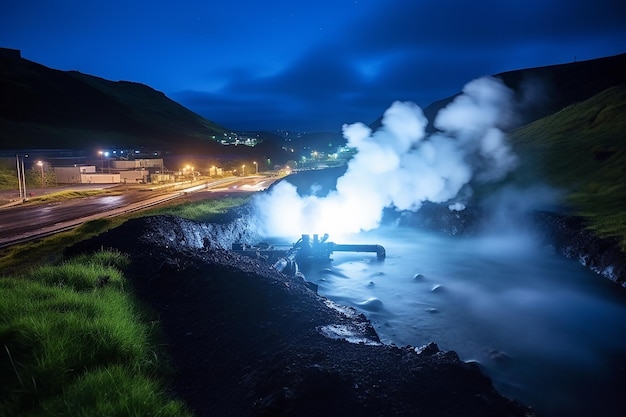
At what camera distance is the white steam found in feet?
136

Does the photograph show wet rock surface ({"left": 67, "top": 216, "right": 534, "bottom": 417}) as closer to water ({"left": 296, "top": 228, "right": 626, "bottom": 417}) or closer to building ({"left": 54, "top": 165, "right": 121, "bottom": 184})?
water ({"left": 296, "top": 228, "right": 626, "bottom": 417})

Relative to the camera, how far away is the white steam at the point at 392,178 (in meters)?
41.4

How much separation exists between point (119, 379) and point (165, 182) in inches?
3250

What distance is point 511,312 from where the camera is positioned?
2255 cm

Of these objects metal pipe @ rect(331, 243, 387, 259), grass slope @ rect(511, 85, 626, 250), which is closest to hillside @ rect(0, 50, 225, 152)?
metal pipe @ rect(331, 243, 387, 259)

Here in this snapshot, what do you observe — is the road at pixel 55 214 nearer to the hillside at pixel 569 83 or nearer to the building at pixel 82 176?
the building at pixel 82 176

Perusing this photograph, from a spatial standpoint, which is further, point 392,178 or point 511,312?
point 392,178

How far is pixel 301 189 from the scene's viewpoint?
80.1 metres

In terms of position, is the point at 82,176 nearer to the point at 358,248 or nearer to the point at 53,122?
the point at 358,248

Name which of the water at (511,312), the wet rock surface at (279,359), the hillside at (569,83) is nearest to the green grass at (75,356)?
the wet rock surface at (279,359)

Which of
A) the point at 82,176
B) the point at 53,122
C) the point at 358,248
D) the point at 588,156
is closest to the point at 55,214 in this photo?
the point at 358,248

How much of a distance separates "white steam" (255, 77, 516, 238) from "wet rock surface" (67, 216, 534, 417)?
2877cm

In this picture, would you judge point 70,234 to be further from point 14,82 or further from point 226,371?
point 14,82

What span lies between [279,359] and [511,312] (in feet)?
59.6
